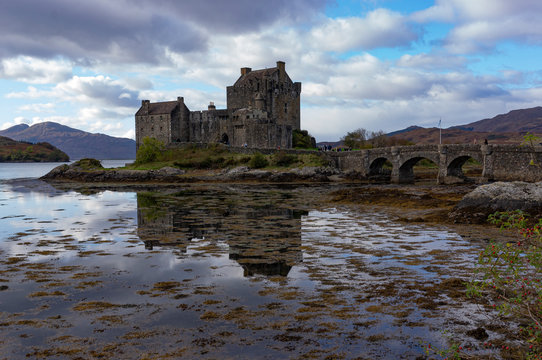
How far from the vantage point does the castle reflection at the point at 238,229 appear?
13398 millimetres

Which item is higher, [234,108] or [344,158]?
[234,108]

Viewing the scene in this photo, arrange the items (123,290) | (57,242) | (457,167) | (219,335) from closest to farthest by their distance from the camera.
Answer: (219,335), (123,290), (57,242), (457,167)

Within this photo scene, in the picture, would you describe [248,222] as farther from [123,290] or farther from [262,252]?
[123,290]

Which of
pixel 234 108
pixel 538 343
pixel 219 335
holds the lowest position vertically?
pixel 219 335

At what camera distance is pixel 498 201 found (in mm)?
19578

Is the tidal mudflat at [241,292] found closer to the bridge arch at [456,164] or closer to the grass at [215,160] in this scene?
the bridge arch at [456,164]

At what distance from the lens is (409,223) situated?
66.2 feet

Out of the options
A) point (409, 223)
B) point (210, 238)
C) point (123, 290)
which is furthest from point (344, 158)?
point (123, 290)

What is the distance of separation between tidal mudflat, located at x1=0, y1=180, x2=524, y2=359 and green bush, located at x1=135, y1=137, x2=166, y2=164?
49491 mm

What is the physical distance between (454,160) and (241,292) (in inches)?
1687

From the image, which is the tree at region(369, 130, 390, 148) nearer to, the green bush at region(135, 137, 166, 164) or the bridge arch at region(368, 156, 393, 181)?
the bridge arch at region(368, 156, 393, 181)

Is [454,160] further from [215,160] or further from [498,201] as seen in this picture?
[215,160]

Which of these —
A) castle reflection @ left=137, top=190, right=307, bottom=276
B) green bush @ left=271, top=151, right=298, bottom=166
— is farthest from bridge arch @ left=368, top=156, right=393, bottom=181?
castle reflection @ left=137, top=190, right=307, bottom=276

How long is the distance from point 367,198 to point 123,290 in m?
23.3
